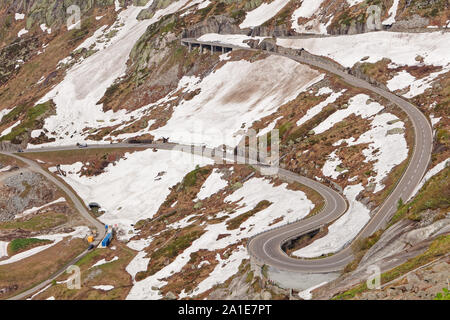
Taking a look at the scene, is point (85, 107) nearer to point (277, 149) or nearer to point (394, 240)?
point (277, 149)

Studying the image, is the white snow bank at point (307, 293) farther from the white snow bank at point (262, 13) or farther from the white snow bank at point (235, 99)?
the white snow bank at point (262, 13)

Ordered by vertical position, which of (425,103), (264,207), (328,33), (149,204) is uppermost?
(328,33)

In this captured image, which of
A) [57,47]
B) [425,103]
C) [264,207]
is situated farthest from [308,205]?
[57,47]

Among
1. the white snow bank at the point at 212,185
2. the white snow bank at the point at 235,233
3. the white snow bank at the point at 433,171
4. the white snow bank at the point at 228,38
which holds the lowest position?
the white snow bank at the point at 212,185

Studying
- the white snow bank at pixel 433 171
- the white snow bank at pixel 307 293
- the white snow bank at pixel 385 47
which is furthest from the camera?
the white snow bank at pixel 385 47

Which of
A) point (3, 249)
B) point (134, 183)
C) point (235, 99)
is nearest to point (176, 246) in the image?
point (3, 249)

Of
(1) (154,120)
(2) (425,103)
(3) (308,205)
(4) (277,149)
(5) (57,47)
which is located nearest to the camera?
(3) (308,205)

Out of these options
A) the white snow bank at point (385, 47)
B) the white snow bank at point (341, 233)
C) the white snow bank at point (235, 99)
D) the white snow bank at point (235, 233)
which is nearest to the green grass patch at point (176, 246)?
the white snow bank at point (235, 233)
